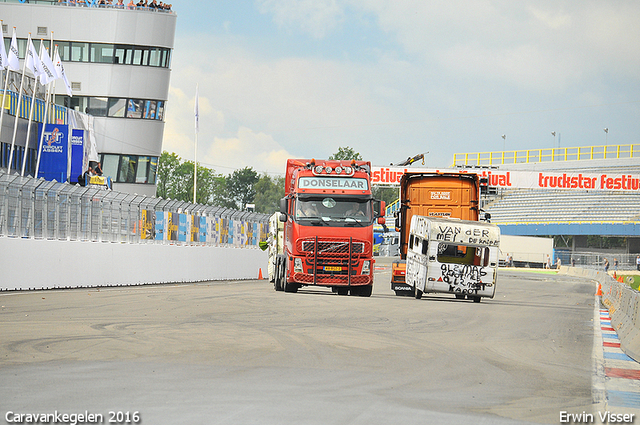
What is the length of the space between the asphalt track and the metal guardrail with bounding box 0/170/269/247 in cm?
503

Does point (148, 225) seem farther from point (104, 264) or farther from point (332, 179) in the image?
point (332, 179)

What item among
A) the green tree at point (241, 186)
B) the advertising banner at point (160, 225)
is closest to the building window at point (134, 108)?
the advertising banner at point (160, 225)

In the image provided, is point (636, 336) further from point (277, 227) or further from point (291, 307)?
point (277, 227)

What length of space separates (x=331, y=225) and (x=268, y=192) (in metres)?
150

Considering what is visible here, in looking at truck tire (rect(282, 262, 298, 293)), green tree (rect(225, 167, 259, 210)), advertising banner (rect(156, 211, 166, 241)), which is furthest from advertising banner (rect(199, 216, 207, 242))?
green tree (rect(225, 167, 259, 210))

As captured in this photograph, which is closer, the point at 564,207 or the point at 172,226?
the point at 172,226

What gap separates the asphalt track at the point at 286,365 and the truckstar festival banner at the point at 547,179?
42.5m

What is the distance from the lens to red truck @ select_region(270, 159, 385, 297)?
2352 cm

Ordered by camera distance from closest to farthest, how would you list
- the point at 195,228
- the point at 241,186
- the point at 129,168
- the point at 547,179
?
the point at 195,228, the point at 129,168, the point at 547,179, the point at 241,186

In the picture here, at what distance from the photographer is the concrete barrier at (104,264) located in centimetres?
2209

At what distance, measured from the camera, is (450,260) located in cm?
2514

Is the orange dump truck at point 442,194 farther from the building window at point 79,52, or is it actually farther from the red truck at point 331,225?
the building window at point 79,52

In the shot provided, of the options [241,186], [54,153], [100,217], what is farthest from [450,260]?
[241,186]

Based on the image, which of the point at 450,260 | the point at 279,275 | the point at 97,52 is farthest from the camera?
the point at 97,52
